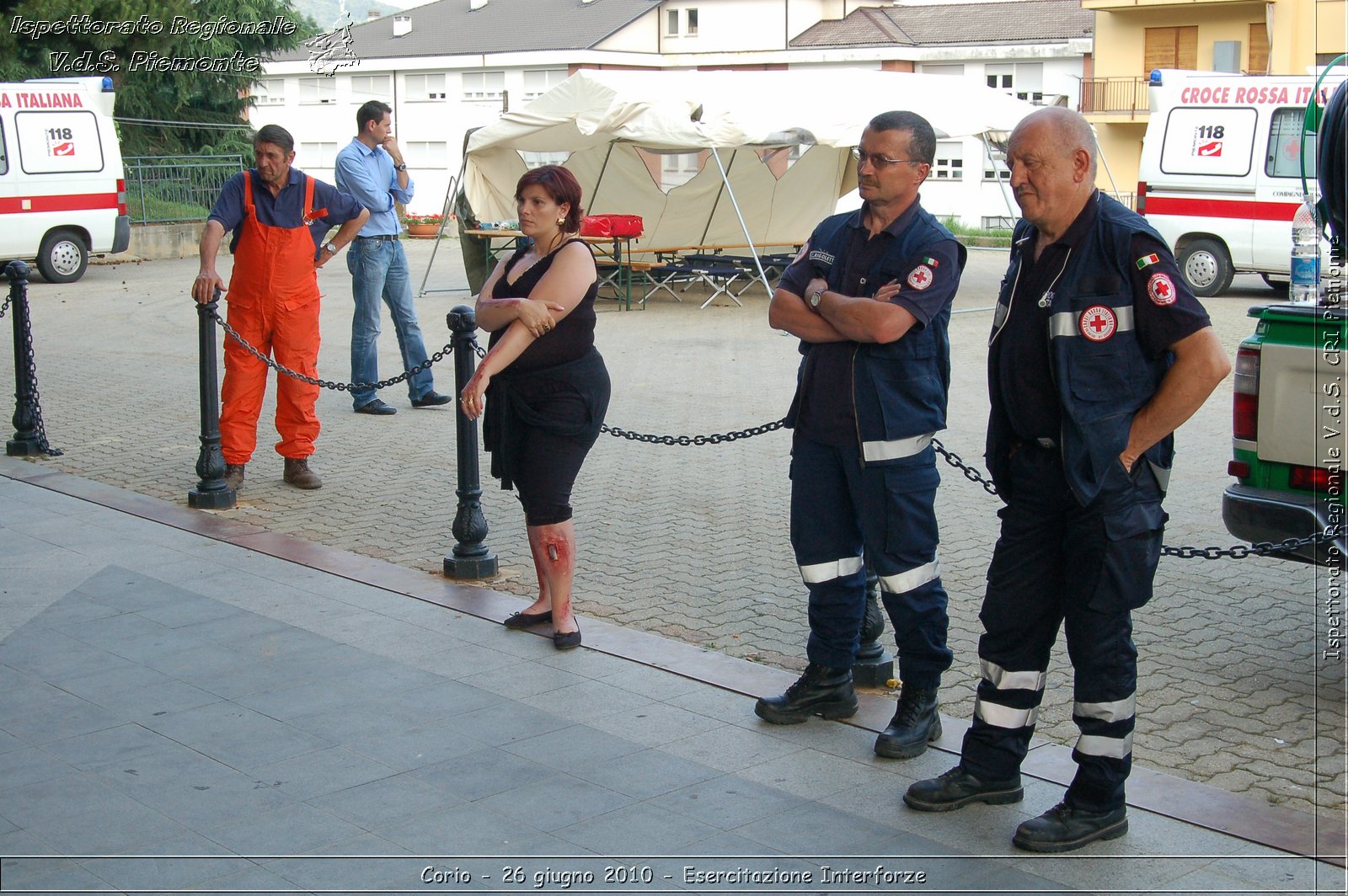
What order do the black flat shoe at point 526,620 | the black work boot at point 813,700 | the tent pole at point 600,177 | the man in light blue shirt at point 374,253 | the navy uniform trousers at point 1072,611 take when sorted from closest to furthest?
the navy uniform trousers at point 1072,611
the black work boot at point 813,700
the black flat shoe at point 526,620
the man in light blue shirt at point 374,253
the tent pole at point 600,177

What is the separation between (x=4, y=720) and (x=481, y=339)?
440 inches

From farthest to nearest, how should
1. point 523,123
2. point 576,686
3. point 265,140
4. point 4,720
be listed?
point 523,123 → point 265,140 → point 576,686 → point 4,720

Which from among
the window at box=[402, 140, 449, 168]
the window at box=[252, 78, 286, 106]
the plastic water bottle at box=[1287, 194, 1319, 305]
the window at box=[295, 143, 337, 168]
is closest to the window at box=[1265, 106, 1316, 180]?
the plastic water bottle at box=[1287, 194, 1319, 305]

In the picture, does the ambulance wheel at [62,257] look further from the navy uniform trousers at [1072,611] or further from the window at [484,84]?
the window at [484,84]

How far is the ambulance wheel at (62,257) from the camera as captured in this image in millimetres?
21828

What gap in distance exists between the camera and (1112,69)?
143 feet

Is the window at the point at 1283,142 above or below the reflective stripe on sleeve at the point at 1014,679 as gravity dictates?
above

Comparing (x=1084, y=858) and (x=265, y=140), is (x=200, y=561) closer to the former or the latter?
(x=265, y=140)

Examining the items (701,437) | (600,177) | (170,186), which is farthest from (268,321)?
(170,186)

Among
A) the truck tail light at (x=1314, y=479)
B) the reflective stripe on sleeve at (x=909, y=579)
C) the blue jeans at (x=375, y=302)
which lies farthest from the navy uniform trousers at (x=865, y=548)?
the blue jeans at (x=375, y=302)

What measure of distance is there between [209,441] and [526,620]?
316cm

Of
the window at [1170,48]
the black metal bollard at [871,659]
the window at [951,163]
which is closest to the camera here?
the black metal bollard at [871,659]

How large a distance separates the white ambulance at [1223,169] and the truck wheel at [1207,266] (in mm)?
12

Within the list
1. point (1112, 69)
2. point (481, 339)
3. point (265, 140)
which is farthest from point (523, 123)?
point (1112, 69)
